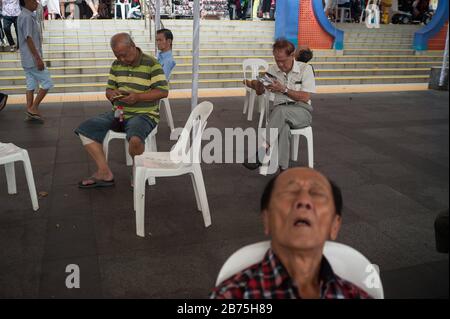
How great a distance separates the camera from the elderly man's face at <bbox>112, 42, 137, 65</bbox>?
3.56 m

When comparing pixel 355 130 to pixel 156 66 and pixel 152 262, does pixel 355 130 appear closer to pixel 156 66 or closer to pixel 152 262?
pixel 156 66

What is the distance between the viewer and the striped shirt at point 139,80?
377cm

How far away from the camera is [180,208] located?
351 centimetres

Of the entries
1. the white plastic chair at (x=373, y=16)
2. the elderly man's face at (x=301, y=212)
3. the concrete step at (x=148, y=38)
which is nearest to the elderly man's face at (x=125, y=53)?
the elderly man's face at (x=301, y=212)

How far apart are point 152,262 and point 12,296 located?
79cm

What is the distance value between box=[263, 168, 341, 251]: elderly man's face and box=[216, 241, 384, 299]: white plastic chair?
0.12 m

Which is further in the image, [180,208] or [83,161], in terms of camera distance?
[83,161]

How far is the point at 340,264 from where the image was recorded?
1612 mm

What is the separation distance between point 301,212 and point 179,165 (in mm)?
1844

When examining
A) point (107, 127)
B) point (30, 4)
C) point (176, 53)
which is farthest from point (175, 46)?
point (107, 127)

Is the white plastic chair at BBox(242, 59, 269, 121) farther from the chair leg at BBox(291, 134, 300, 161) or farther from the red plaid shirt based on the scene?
the red plaid shirt

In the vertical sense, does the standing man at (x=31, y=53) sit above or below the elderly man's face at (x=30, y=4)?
below

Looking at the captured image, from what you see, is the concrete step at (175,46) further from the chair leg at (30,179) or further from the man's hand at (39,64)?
the chair leg at (30,179)
